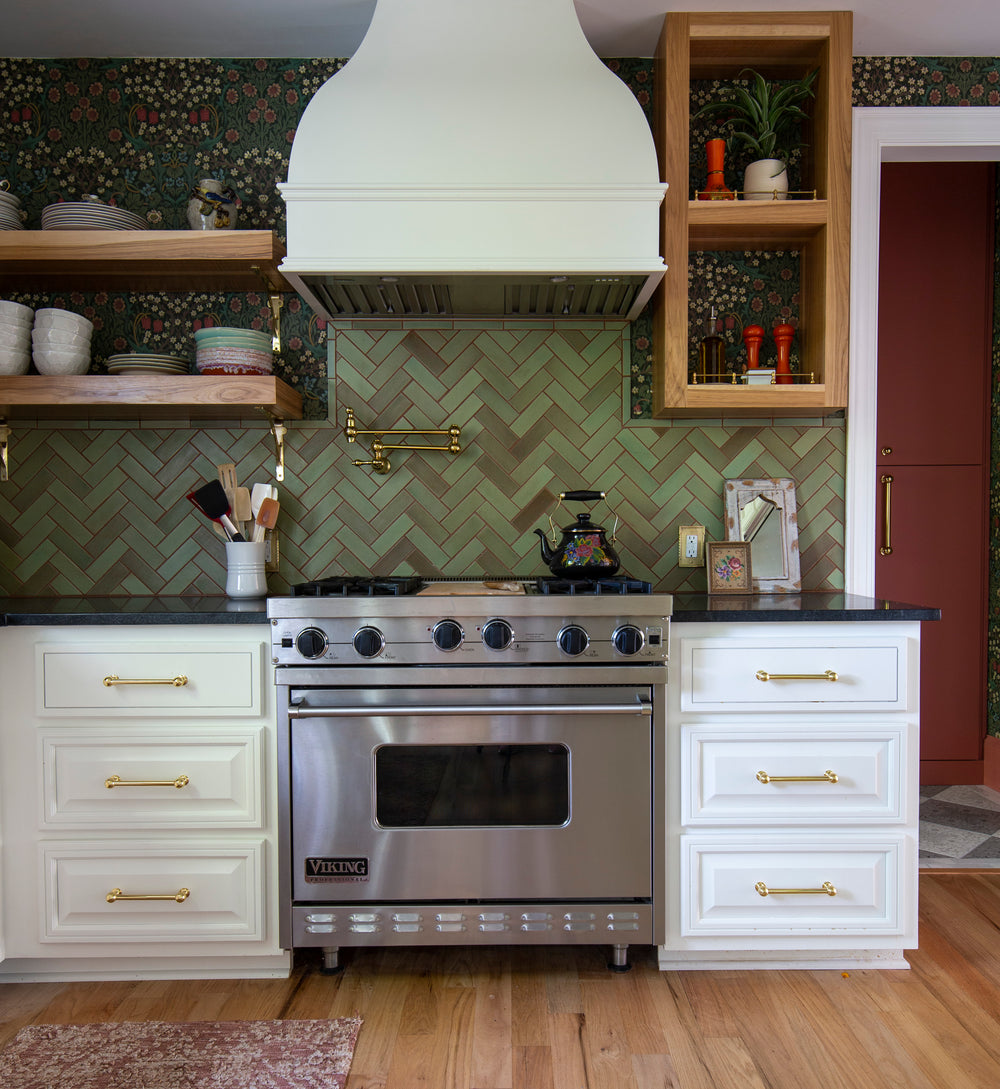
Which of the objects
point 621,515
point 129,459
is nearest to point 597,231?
point 621,515

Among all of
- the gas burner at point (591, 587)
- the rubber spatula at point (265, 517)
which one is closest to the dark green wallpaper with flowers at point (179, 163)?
the rubber spatula at point (265, 517)

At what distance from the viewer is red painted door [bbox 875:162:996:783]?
3.09 meters

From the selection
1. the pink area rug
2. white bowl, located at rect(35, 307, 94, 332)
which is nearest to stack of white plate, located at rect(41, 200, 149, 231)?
white bowl, located at rect(35, 307, 94, 332)

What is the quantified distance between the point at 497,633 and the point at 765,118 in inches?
69.4

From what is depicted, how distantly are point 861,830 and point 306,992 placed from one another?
4.65ft

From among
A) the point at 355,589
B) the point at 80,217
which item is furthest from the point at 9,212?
the point at 355,589

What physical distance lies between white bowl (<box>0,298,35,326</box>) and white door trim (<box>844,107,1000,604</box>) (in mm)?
2484

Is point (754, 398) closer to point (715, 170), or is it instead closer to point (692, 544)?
point (692, 544)

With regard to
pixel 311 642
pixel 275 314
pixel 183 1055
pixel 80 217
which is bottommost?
pixel 183 1055

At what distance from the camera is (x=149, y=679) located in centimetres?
182

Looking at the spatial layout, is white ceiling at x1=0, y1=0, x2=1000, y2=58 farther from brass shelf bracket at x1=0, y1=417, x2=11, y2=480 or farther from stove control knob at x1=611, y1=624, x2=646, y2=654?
stove control knob at x1=611, y1=624, x2=646, y2=654

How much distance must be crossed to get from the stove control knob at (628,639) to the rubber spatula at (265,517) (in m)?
1.13

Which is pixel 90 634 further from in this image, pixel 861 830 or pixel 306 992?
pixel 861 830

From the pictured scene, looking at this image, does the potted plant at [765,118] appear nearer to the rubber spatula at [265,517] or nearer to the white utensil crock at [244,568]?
the rubber spatula at [265,517]
